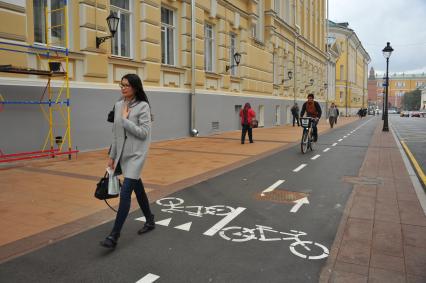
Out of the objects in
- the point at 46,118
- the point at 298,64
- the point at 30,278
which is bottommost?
the point at 30,278

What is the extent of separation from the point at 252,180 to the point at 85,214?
3.83 meters

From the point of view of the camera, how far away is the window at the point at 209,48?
68.3 feet

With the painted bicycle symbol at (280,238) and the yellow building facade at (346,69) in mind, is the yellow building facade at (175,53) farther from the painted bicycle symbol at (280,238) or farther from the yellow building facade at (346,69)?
the yellow building facade at (346,69)

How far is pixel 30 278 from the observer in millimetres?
3615

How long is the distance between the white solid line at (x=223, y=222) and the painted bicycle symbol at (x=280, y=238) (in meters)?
0.09

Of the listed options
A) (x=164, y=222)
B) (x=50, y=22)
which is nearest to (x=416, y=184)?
(x=164, y=222)

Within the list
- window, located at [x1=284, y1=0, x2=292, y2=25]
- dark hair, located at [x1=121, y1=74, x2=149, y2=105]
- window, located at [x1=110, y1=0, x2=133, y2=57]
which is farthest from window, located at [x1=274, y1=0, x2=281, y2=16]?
dark hair, located at [x1=121, y1=74, x2=149, y2=105]

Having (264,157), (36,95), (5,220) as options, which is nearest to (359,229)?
(5,220)

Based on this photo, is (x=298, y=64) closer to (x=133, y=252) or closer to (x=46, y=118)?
(x=46, y=118)

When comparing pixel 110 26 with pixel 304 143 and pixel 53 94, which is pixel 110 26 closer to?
pixel 53 94

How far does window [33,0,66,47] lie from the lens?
1120 centimetres

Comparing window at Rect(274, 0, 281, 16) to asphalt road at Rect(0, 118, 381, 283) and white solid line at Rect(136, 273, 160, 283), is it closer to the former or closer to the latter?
asphalt road at Rect(0, 118, 381, 283)

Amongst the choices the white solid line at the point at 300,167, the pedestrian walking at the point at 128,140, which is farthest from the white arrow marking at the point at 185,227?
the white solid line at the point at 300,167

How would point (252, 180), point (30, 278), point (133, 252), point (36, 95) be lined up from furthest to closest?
point (36, 95)
point (252, 180)
point (133, 252)
point (30, 278)
